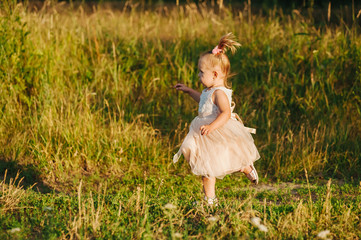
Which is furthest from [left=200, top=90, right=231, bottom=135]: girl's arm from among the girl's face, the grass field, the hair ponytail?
the grass field

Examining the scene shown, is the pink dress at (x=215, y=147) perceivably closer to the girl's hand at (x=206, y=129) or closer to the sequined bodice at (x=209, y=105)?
the sequined bodice at (x=209, y=105)

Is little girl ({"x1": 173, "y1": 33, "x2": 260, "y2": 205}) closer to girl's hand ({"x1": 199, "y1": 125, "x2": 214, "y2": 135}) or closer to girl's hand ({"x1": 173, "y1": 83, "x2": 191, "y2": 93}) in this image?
girl's hand ({"x1": 199, "y1": 125, "x2": 214, "y2": 135})

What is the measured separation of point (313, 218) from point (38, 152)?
322cm

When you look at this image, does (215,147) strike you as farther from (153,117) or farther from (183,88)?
(153,117)

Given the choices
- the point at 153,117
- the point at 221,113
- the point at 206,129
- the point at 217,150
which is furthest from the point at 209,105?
the point at 153,117

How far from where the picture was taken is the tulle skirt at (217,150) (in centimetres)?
400

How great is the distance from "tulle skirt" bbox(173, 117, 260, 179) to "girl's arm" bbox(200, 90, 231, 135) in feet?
0.46

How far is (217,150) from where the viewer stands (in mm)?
4004

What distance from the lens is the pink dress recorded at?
400cm

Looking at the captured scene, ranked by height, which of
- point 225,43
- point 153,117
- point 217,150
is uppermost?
point 225,43

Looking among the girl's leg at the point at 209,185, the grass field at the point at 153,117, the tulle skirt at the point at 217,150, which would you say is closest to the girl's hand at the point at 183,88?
the tulle skirt at the point at 217,150

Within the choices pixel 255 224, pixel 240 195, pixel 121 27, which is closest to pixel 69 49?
pixel 121 27

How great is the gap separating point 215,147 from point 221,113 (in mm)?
297

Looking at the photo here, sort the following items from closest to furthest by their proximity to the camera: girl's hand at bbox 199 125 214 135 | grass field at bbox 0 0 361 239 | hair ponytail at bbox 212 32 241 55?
1. girl's hand at bbox 199 125 214 135
2. hair ponytail at bbox 212 32 241 55
3. grass field at bbox 0 0 361 239
